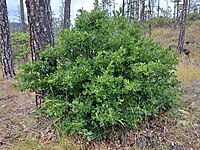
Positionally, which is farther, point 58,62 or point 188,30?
point 188,30

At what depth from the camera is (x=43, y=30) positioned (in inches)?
109

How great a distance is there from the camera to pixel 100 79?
2084 mm

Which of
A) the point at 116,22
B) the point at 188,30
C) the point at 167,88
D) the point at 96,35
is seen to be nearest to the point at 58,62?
the point at 96,35

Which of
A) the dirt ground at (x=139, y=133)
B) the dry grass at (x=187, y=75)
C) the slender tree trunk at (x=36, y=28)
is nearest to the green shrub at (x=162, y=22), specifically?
the dry grass at (x=187, y=75)

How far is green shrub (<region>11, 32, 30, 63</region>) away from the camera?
31.3 feet

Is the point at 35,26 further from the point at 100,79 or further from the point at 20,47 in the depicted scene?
the point at 20,47

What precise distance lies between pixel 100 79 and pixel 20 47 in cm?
858

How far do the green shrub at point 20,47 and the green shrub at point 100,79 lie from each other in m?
Result: 7.43

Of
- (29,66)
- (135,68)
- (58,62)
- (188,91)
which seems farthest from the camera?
(188,91)

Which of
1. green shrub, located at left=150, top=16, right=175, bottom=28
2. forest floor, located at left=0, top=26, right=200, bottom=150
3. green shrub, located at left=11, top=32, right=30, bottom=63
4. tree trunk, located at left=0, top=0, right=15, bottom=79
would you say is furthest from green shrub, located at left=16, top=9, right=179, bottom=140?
green shrub, located at left=150, top=16, right=175, bottom=28

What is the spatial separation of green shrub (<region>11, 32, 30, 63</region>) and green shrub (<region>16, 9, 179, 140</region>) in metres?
7.43

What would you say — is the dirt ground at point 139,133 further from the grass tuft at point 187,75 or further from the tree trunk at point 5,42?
the tree trunk at point 5,42

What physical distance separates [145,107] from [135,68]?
0.44m

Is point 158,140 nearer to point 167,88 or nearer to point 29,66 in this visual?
point 167,88
